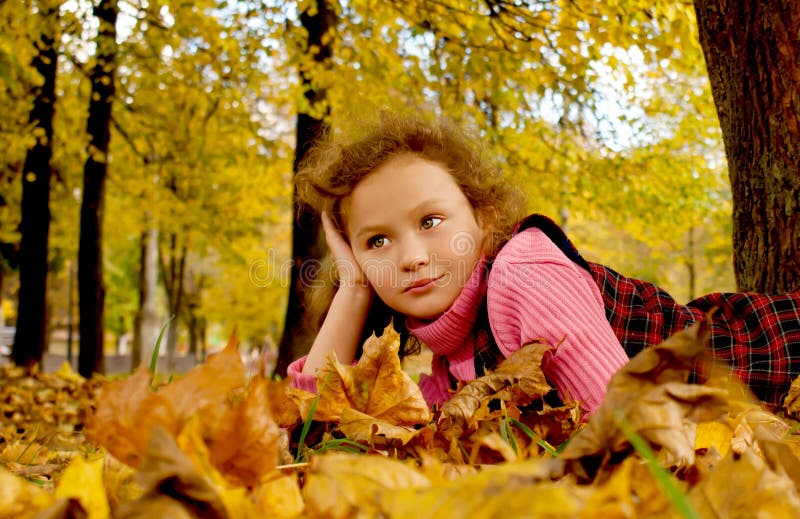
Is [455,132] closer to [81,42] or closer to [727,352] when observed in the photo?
[727,352]

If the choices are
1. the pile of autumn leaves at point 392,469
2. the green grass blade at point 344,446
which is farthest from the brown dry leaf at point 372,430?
the pile of autumn leaves at point 392,469

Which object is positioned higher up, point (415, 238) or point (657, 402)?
point (415, 238)

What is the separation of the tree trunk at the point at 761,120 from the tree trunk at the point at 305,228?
375cm

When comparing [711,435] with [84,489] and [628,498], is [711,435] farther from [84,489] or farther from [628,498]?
[84,489]

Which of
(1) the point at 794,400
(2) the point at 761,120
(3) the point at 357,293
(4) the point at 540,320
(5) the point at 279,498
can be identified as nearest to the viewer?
(5) the point at 279,498

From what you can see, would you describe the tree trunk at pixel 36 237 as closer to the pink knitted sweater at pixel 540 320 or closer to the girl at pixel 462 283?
the girl at pixel 462 283

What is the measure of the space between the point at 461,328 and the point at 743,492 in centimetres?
167

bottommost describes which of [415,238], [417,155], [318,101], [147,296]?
[147,296]

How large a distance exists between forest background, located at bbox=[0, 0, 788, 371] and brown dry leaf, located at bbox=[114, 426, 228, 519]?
2841 millimetres

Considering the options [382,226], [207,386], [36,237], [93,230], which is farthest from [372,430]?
[36,237]

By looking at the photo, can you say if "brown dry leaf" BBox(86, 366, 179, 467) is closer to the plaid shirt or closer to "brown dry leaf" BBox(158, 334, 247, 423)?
"brown dry leaf" BBox(158, 334, 247, 423)

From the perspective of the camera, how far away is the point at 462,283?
7.57ft

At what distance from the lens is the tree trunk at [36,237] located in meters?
8.73

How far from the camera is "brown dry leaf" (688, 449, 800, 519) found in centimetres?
61
